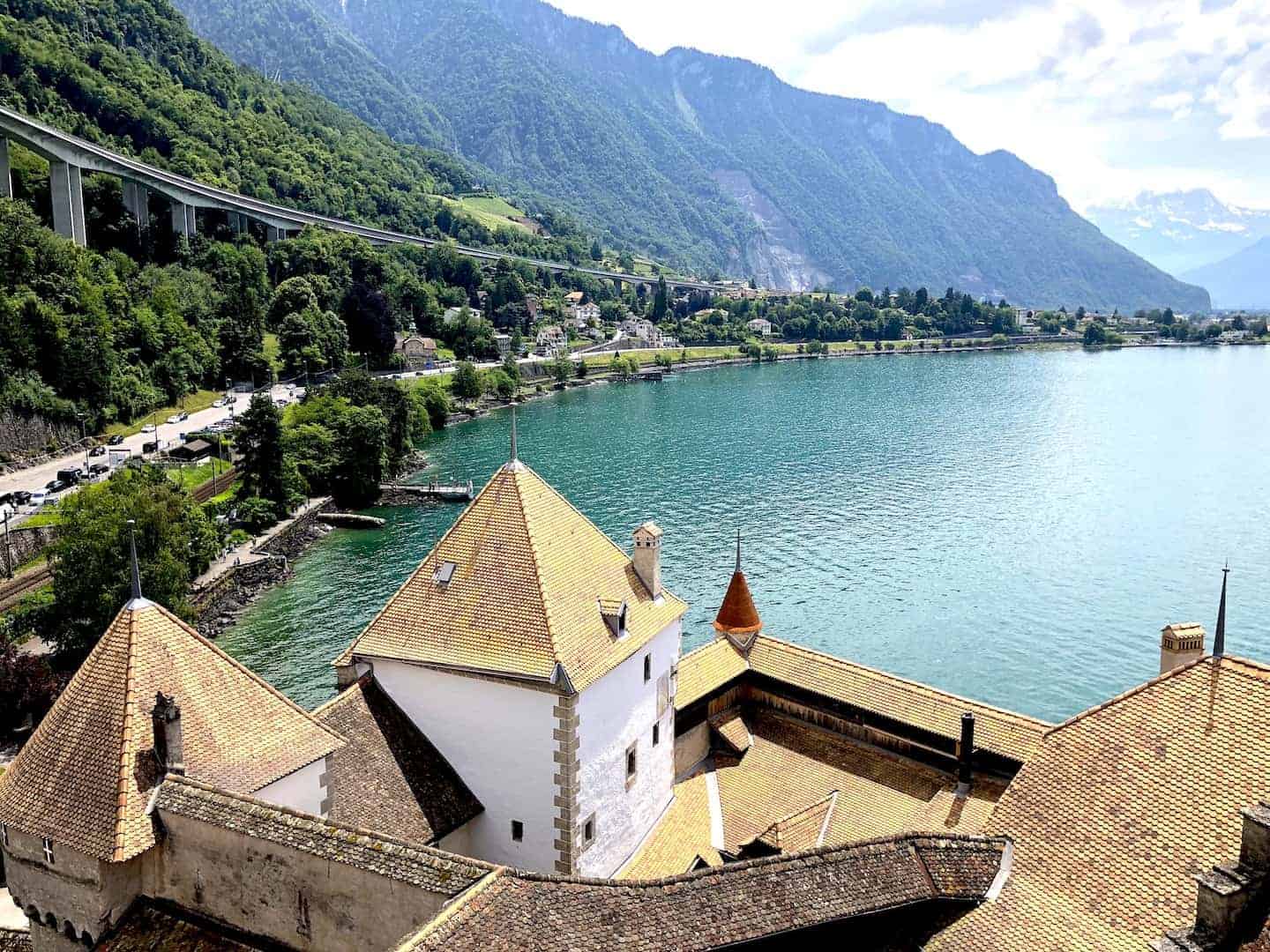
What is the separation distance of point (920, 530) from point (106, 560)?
53.8 metres

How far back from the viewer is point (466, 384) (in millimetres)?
129375

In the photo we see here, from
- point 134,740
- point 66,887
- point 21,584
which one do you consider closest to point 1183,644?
point 134,740

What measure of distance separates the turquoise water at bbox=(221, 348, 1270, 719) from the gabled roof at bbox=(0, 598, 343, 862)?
27131 millimetres

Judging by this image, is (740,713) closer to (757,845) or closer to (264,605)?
(757,845)

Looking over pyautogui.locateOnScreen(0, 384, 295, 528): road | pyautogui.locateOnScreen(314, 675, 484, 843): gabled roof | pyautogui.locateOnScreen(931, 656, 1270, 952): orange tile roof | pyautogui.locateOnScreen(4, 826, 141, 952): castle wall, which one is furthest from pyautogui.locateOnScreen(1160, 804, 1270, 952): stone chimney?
pyautogui.locateOnScreen(0, 384, 295, 528): road

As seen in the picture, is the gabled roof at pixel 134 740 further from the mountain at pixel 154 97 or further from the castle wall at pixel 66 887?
the mountain at pixel 154 97

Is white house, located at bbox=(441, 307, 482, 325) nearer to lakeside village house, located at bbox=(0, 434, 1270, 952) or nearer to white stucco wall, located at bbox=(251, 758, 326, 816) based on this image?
lakeside village house, located at bbox=(0, 434, 1270, 952)

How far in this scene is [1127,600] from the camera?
56.2 m

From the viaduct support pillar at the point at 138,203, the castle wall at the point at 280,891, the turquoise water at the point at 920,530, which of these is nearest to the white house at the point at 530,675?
the castle wall at the point at 280,891

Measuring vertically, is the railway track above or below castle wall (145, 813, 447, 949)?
below

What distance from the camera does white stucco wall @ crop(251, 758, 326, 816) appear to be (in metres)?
15.6

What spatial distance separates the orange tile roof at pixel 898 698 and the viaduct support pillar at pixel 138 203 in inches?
4737

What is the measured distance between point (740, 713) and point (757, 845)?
212 inches

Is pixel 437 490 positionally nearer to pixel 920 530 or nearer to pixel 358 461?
pixel 358 461
